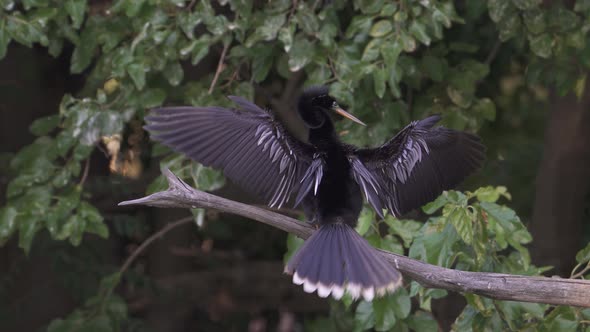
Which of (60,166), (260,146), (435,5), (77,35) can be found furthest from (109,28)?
(435,5)

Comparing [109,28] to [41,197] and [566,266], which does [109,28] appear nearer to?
[41,197]

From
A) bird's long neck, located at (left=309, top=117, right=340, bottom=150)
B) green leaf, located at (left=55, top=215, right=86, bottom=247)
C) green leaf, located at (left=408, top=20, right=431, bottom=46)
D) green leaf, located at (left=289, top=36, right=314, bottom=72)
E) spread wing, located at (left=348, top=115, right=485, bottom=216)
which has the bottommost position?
green leaf, located at (left=55, top=215, right=86, bottom=247)

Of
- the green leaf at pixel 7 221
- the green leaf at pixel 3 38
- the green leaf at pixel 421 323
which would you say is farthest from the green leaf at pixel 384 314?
the green leaf at pixel 3 38

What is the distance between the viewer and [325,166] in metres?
3.01

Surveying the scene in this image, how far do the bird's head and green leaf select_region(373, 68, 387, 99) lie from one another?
22 cm

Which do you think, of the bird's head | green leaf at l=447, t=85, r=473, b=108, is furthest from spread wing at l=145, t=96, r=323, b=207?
green leaf at l=447, t=85, r=473, b=108

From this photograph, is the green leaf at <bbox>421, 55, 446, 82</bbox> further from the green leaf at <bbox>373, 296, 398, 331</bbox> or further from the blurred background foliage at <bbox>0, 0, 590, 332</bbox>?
the green leaf at <bbox>373, 296, 398, 331</bbox>

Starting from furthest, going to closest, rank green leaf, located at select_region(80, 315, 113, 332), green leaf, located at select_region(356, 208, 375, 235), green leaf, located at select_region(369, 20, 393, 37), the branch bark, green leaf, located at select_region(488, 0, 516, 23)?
1. green leaf, located at select_region(80, 315, 113, 332)
2. green leaf, located at select_region(488, 0, 516, 23)
3. green leaf, located at select_region(369, 20, 393, 37)
4. green leaf, located at select_region(356, 208, 375, 235)
5. the branch bark

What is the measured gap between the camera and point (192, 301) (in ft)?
19.1

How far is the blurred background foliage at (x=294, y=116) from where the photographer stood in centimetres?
320

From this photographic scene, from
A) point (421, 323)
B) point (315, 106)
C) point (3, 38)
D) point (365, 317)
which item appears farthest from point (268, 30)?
point (421, 323)

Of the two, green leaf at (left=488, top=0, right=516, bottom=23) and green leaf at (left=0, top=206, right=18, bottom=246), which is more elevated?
green leaf at (left=488, top=0, right=516, bottom=23)

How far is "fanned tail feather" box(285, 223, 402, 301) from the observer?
2621mm

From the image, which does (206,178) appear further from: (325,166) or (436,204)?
(436,204)
